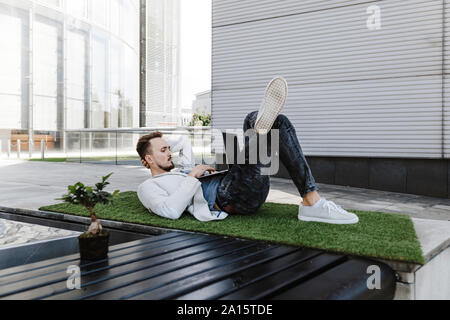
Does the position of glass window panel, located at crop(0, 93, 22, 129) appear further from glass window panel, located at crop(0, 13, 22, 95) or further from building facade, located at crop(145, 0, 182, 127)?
building facade, located at crop(145, 0, 182, 127)

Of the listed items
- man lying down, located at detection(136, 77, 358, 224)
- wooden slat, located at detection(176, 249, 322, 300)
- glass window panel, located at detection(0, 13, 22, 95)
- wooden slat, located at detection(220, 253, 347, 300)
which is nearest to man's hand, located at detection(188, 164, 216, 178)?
man lying down, located at detection(136, 77, 358, 224)

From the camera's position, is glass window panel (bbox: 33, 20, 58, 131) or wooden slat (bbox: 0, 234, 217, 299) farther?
glass window panel (bbox: 33, 20, 58, 131)

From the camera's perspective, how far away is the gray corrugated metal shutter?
7.54m

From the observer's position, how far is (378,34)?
7.95 meters

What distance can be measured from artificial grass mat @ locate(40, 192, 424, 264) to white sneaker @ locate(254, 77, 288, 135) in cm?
73

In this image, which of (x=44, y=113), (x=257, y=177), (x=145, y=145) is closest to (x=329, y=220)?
(x=257, y=177)

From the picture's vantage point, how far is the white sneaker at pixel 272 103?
2.51 meters

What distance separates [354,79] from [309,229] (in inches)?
252

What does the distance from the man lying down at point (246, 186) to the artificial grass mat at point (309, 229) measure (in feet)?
0.32

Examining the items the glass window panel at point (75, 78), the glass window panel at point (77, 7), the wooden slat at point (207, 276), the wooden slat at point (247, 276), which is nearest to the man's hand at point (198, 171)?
the wooden slat at point (207, 276)
